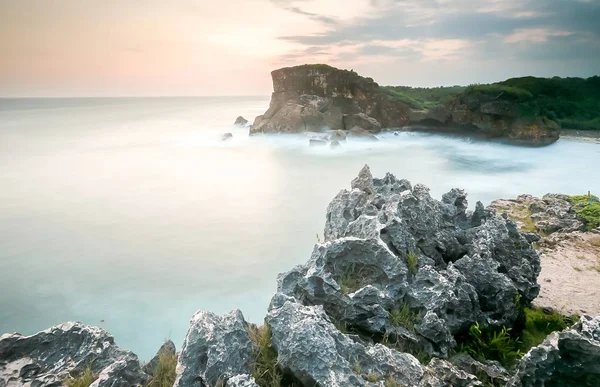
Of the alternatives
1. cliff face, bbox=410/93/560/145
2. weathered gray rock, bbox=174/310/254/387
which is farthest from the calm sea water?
weathered gray rock, bbox=174/310/254/387

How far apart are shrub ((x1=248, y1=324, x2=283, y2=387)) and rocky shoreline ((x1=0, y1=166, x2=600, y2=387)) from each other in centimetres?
1

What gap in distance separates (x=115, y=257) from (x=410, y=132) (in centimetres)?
4168

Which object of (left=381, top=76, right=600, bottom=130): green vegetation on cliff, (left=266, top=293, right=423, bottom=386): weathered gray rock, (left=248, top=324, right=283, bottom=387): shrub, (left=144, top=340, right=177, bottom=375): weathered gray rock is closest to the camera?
(left=266, top=293, right=423, bottom=386): weathered gray rock

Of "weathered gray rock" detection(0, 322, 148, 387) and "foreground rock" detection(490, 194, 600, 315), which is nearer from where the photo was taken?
"weathered gray rock" detection(0, 322, 148, 387)

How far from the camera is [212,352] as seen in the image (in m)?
3.80

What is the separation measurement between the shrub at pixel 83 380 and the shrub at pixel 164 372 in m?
0.62

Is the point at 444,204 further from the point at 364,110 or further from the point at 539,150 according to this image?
the point at 364,110

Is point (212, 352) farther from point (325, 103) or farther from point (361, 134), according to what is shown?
point (325, 103)

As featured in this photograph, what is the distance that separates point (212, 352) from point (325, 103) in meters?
48.9

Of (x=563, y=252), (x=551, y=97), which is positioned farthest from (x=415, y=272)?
(x=551, y=97)

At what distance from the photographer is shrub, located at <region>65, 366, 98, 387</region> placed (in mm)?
3763

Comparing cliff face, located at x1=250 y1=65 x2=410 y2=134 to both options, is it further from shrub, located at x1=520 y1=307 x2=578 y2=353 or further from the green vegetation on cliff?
shrub, located at x1=520 y1=307 x2=578 y2=353

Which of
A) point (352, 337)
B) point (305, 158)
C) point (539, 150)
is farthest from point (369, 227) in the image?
point (539, 150)

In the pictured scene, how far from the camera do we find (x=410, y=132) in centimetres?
4797
